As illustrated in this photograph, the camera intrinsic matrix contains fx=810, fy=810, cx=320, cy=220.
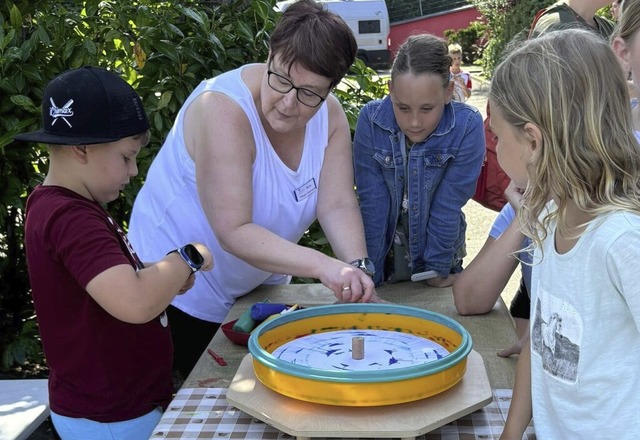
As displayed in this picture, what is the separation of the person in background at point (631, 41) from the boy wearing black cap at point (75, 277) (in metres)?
1.21

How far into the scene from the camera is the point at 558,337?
1.37 meters

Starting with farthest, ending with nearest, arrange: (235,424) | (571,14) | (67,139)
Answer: (571,14) → (67,139) → (235,424)

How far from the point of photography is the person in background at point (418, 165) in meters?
2.38

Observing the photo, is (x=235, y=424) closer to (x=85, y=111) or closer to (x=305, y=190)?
(x=85, y=111)

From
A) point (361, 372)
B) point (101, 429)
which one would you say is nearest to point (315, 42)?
point (361, 372)

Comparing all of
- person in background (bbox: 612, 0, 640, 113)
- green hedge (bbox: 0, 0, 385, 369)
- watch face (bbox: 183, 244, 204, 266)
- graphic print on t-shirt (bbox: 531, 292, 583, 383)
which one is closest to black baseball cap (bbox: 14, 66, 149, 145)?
watch face (bbox: 183, 244, 204, 266)

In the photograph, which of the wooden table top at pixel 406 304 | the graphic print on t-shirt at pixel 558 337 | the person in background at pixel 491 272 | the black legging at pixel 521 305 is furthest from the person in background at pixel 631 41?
the graphic print on t-shirt at pixel 558 337

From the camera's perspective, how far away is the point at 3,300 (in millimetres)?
3650

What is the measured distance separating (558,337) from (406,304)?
0.89 metres

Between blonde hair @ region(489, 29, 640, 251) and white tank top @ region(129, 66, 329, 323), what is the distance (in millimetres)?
928

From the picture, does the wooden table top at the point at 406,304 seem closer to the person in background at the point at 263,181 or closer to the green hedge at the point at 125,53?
the person in background at the point at 263,181

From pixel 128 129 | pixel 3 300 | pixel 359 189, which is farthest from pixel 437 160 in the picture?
pixel 3 300

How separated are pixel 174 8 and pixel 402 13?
73.8ft

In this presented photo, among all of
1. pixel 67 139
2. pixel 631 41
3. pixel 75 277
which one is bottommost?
pixel 75 277
